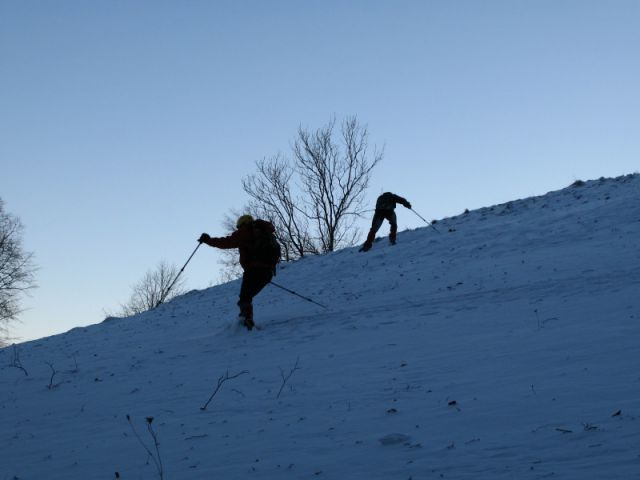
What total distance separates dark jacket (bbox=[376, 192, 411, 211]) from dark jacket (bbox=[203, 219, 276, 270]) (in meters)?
7.94

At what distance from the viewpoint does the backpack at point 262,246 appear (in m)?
11.3

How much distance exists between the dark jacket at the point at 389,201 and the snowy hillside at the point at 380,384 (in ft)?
15.1

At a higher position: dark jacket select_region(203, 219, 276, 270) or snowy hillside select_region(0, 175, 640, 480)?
dark jacket select_region(203, 219, 276, 270)

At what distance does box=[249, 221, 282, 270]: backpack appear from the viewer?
445 inches

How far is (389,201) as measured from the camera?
18781mm

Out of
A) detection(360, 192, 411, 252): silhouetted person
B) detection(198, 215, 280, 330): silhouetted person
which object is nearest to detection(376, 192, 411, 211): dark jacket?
detection(360, 192, 411, 252): silhouetted person

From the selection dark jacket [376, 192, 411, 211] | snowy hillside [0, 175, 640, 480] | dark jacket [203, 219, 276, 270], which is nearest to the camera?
snowy hillside [0, 175, 640, 480]

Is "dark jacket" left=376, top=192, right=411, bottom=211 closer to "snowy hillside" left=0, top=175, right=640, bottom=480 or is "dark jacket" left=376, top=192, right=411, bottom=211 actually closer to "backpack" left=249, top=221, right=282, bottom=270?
"snowy hillside" left=0, top=175, right=640, bottom=480

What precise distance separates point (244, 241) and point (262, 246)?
345mm

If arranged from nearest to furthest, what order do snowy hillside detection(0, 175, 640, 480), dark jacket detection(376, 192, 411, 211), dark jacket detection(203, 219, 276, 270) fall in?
snowy hillside detection(0, 175, 640, 480) → dark jacket detection(203, 219, 276, 270) → dark jacket detection(376, 192, 411, 211)

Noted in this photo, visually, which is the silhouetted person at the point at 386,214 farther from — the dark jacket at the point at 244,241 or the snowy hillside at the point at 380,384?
the dark jacket at the point at 244,241

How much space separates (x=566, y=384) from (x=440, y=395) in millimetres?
1131

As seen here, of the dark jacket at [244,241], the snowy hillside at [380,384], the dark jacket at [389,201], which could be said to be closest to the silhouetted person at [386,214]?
the dark jacket at [389,201]

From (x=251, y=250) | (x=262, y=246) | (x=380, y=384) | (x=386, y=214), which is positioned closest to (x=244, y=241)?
(x=251, y=250)
